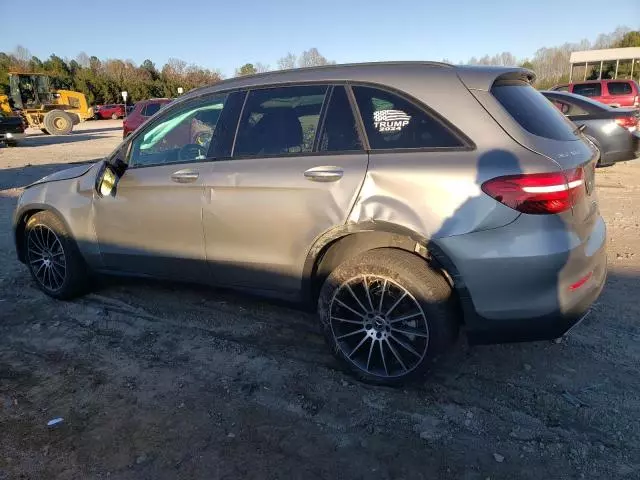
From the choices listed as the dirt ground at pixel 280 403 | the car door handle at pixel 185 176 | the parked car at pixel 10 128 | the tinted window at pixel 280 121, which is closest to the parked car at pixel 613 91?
the dirt ground at pixel 280 403

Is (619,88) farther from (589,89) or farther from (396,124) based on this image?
(396,124)

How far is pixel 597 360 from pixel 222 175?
109 inches

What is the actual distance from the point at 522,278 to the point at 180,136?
8.79 feet

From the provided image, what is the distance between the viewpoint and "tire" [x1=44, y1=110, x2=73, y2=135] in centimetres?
2669

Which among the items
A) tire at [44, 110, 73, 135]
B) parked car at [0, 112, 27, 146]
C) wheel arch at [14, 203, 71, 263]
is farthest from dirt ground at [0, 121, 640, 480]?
tire at [44, 110, 73, 135]

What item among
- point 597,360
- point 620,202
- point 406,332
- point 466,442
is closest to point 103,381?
point 406,332

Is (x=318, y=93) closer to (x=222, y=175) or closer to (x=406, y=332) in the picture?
(x=222, y=175)

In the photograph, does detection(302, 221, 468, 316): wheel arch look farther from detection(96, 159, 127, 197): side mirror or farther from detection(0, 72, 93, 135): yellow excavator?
detection(0, 72, 93, 135): yellow excavator

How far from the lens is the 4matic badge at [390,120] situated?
115 inches

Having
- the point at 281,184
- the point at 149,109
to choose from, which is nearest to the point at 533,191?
the point at 281,184

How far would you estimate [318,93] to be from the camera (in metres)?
3.23

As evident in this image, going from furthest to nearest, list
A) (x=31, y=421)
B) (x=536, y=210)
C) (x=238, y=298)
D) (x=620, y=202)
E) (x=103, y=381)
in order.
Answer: (x=620, y=202)
(x=238, y=298)
(x=103, y=381)
(x=31, y=421)
(x=536, y=210)

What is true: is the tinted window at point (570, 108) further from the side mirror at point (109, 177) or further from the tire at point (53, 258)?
the tire at point (53, 258)

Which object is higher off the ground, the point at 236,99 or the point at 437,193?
the point at 236,99
